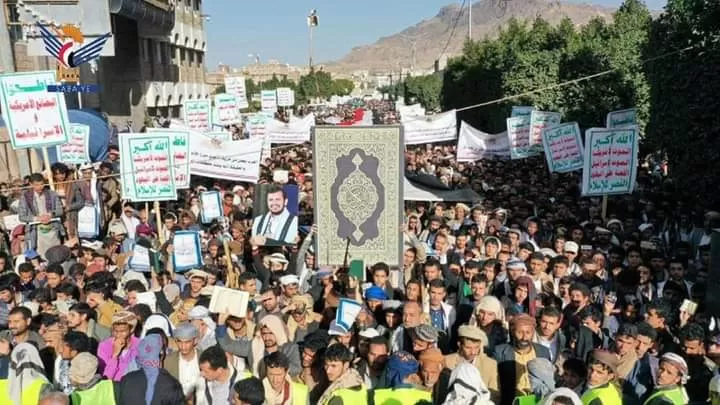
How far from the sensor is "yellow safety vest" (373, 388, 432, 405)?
4047mm

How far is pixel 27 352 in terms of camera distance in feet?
14.3

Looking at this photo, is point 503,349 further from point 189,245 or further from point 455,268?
point 189,245

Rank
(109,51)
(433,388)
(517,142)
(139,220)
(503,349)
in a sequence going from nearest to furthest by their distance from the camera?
(433,388)
(503,349)
(139,220)
(517,142)
(109,51)

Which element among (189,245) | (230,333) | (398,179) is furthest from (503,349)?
(189,245)

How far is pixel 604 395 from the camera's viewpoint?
381cm

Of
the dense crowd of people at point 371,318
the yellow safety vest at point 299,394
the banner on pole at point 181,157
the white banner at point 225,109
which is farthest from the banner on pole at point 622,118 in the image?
the white banner at point 225,109

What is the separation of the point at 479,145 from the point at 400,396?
443 inches

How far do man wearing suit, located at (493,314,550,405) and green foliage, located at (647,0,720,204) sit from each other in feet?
20.9

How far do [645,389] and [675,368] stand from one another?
1.57 ft

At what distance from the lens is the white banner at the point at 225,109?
21516 millimetres

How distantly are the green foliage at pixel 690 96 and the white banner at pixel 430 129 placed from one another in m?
5.00

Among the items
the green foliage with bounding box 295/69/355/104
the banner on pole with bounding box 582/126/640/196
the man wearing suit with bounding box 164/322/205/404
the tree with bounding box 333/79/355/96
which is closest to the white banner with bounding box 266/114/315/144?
the banner on pole with bounding box 582/126/640/196

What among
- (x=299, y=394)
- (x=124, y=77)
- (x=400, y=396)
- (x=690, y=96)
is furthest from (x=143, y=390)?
(x=124, y=77)

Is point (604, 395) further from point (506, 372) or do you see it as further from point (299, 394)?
point (299, 394)
